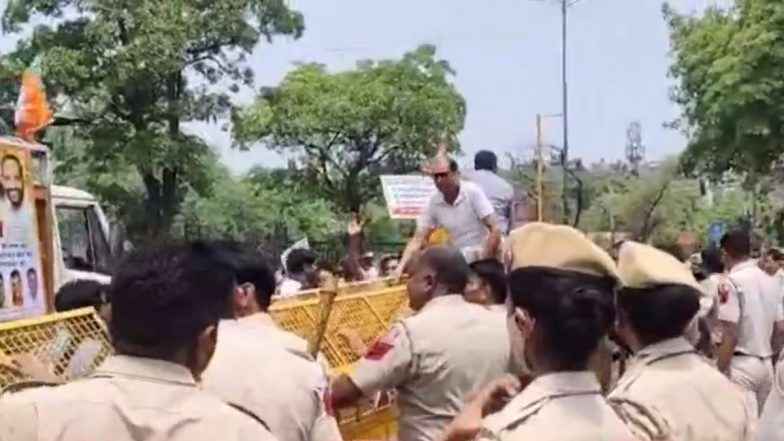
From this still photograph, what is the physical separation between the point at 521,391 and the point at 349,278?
33.3 ft

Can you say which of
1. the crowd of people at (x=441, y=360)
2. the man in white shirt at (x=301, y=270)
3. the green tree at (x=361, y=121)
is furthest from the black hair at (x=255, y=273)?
the green tree at (x=361, y=121)

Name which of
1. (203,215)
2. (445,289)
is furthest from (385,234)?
(445,289)

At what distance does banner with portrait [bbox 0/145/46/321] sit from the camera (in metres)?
8.35

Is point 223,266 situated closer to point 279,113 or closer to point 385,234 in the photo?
point 279,113

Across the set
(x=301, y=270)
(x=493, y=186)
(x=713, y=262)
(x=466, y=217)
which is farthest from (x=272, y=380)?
(x=301, y=270)

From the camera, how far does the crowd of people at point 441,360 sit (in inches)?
118

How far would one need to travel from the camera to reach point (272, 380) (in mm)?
4383

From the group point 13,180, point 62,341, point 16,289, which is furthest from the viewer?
point 13,180

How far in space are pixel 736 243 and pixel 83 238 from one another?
7079mm

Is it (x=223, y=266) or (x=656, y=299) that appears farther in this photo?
(x=656, y=299)

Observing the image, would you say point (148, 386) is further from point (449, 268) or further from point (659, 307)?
point (449, 268)

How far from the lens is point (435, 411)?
17.4 feet

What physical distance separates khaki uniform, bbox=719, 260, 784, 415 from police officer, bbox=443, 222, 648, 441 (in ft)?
20.1

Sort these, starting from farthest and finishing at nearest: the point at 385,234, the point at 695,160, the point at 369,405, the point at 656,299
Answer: the point at 385,234, the point at 695,160, the point at 369,405, the point at 656,299
